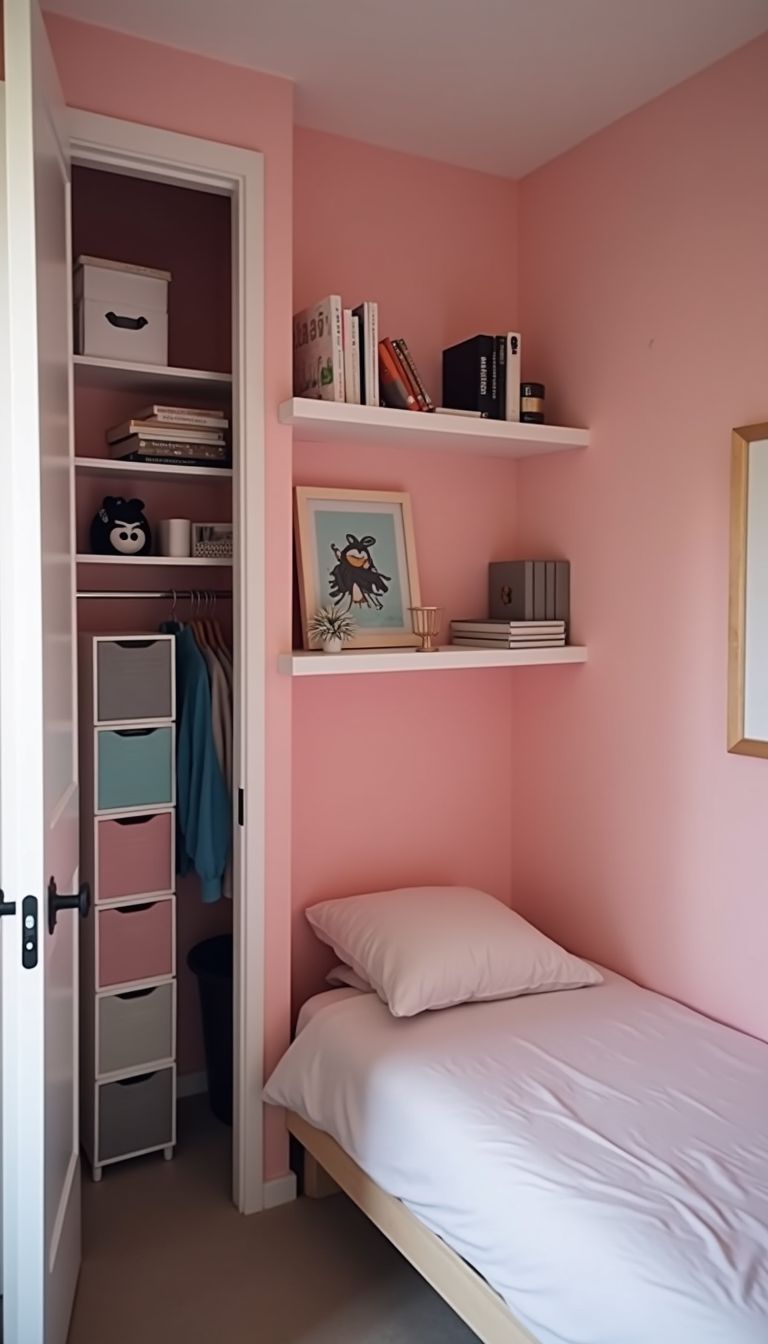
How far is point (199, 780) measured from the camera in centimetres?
283

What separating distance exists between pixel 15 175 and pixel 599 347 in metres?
1.67

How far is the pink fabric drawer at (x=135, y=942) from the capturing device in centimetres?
268

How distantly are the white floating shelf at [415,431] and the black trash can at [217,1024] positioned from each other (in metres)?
1.49

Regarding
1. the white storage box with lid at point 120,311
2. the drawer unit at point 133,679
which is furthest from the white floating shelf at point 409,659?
the white storage box with lid at point 120,311

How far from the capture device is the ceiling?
216 cm

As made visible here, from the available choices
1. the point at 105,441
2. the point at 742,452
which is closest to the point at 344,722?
the point at 105,441

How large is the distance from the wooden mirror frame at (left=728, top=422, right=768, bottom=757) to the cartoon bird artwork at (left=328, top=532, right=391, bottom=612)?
3.06ft

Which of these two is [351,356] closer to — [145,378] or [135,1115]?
[145,378]

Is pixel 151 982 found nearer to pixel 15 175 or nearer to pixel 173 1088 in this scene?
pixel 173 1088

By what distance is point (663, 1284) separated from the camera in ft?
4.96

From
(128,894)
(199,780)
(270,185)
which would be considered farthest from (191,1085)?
(270,185)

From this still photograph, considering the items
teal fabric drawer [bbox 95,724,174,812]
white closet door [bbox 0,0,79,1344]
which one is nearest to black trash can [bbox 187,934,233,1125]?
teal fabric drawer [bbox 95,724,174,812]

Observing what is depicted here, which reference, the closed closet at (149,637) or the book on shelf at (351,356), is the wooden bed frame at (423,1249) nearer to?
the closed closet at (149,637)

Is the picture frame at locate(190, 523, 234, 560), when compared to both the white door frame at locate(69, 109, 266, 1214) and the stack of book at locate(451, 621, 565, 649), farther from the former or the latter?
the stack of book at locate(451, 621, 565, 649)
